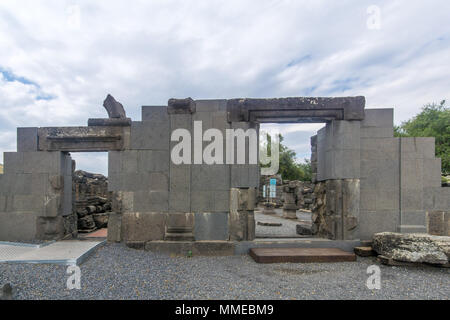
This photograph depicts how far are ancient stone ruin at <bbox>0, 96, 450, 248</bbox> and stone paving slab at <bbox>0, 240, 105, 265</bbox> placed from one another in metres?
0.74

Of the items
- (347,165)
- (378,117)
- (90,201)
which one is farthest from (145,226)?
(378,117)

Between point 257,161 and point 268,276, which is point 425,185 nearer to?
point 257,161

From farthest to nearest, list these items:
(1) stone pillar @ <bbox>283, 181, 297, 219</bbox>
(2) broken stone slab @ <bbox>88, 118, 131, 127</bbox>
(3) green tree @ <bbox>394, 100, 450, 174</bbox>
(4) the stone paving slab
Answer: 1. (3) green tree @ <bbox>394, 100, 450, 174</bbox>
2. (1) stone pillar @ <bbox>283, 181, 297, 219</bbox>
3. (2) broken stone slab @ <bbox>88, 118, 131, 127</bbox>
4. (4) the stone paving slab

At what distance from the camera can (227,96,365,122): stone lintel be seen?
5.73 meters

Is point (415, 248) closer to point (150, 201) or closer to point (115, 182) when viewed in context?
point (150, 201)

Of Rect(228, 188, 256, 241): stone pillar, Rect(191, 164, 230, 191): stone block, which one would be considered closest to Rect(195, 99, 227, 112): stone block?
Rect(191, 164, 230, 191): stone block

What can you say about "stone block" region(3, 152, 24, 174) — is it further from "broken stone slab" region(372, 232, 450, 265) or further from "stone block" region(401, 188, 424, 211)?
"stone block" region(401, 188, 424, 211)

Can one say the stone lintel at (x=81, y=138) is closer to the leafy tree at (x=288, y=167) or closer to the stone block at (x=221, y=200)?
the stone block at (x=221, y=200)

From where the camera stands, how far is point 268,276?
14.0 ft

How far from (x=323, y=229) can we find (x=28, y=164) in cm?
728

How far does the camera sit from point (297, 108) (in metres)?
5.73

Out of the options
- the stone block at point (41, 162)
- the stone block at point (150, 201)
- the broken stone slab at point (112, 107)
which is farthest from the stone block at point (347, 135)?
the stone block at point (41, 162)

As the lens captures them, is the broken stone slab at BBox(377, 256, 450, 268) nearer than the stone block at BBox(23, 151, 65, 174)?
Yes

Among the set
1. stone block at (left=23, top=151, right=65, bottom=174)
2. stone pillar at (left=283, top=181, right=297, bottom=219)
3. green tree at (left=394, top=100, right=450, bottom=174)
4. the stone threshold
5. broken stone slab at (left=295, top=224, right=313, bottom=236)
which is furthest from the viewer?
green tree at (left=394, top=100, right=450, bottom=174)
